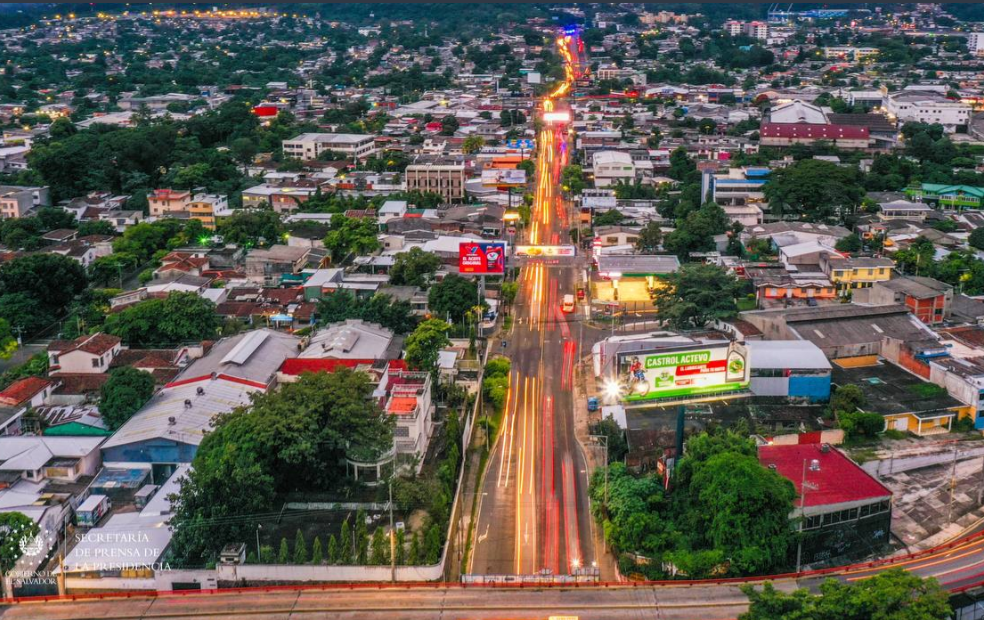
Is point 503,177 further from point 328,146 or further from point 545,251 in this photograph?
point 328,146

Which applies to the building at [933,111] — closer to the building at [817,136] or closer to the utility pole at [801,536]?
the building at [817,136]

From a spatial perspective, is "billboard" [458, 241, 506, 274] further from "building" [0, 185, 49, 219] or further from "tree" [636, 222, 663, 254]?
"building" [0, 185, 49, 219]

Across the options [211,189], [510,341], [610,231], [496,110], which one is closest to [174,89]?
[496,110]

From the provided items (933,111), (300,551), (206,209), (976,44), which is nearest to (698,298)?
(300,551)

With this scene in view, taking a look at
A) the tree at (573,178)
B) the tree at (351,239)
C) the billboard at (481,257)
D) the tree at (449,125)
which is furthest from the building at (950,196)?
the tree at (449,125)

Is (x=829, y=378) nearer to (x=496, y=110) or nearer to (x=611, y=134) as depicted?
(x=611, y=134)

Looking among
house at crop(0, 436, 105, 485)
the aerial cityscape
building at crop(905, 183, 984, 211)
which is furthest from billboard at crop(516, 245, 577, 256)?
house at crop(0, 436, 105, 485)
